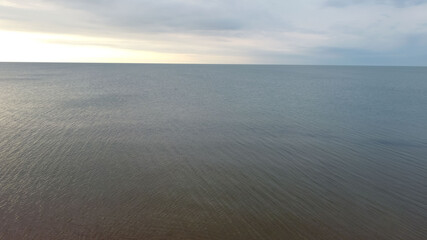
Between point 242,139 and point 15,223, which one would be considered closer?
point 15,223

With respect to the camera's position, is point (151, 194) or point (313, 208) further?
point (151, 194)

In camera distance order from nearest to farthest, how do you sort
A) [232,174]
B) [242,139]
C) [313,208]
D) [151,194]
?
[313,208]
[151,194]
[232,174]
[242,139]

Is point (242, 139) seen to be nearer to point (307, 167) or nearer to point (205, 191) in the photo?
point (307, 167)

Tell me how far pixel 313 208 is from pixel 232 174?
246 inches

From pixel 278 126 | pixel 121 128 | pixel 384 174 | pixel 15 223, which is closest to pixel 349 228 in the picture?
pixel 384 174

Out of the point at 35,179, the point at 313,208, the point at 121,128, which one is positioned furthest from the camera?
the point at 121,128

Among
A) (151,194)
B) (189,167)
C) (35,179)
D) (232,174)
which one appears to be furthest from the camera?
(189,167)

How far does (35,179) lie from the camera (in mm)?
19234

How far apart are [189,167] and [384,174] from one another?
46.4 feet

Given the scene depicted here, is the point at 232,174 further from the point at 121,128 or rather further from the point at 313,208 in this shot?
the point at 121,128

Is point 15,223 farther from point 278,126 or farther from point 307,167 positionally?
point 278,126

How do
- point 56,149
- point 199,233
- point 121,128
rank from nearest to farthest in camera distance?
point 199,233 < point 56,149 < point 121,128

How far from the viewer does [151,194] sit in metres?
17.5

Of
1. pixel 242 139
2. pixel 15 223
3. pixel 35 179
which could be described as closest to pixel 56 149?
pixel 35 179
